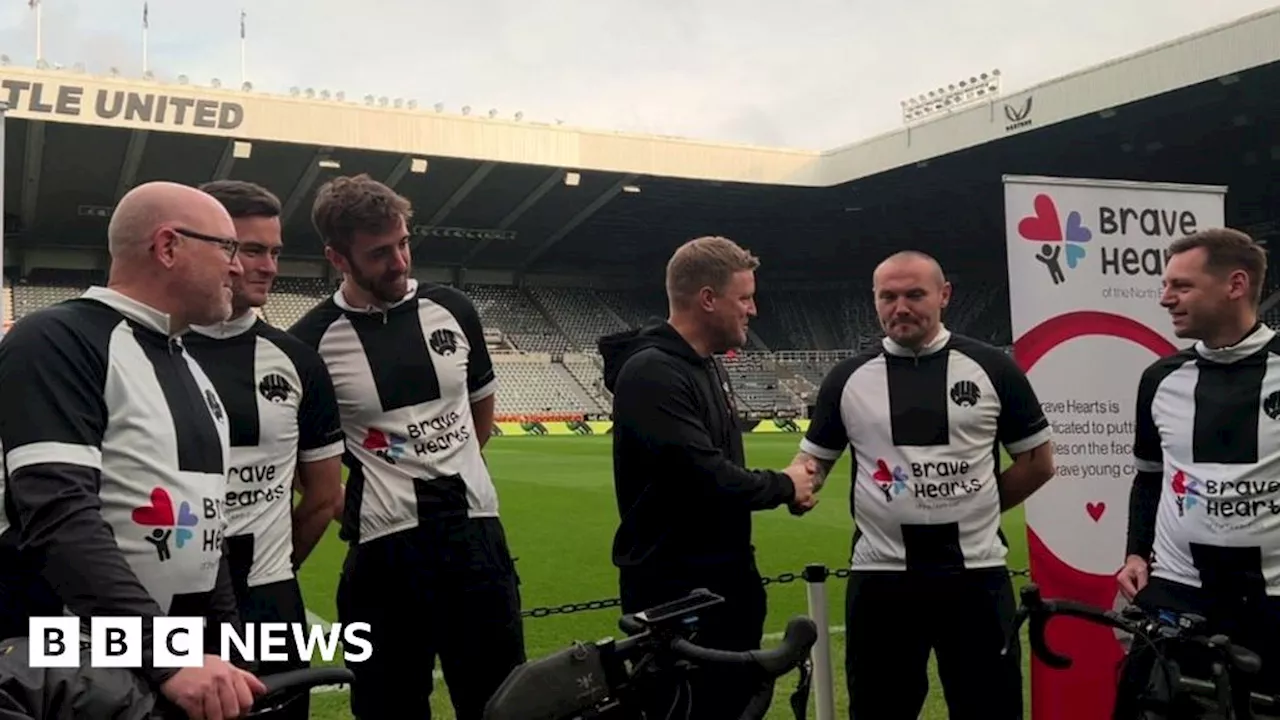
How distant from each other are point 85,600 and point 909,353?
2503 mm

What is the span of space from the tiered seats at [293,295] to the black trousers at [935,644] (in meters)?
33.5

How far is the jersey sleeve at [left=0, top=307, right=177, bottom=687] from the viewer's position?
1663mm

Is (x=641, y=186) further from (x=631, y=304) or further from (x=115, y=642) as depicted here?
(x=115, y=642)

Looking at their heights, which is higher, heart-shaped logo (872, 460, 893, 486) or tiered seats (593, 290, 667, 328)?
tiered seats (593, 290, 667, 328)

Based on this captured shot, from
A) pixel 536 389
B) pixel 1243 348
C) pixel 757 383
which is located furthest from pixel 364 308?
pixel 757 383

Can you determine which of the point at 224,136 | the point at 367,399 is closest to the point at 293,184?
the point at 224,136

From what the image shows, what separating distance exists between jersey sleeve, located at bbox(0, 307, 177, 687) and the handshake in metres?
1.79

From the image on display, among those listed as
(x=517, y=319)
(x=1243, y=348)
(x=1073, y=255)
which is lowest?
(x=1243, y=348)

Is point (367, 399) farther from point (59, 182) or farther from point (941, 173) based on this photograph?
point (59, 182)

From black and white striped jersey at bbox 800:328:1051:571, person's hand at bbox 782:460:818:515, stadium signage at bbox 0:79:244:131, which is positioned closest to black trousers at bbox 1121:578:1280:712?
black and white striped jersey at bbox 800:328:1051:571

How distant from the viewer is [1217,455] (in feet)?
9.59

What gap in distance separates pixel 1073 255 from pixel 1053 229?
14 cm

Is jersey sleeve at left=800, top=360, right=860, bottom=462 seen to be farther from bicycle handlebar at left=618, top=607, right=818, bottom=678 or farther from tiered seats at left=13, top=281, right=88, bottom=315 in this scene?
tiered seats at left=13, top=281, right=88, bottom=315

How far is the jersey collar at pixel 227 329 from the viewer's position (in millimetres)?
2816
